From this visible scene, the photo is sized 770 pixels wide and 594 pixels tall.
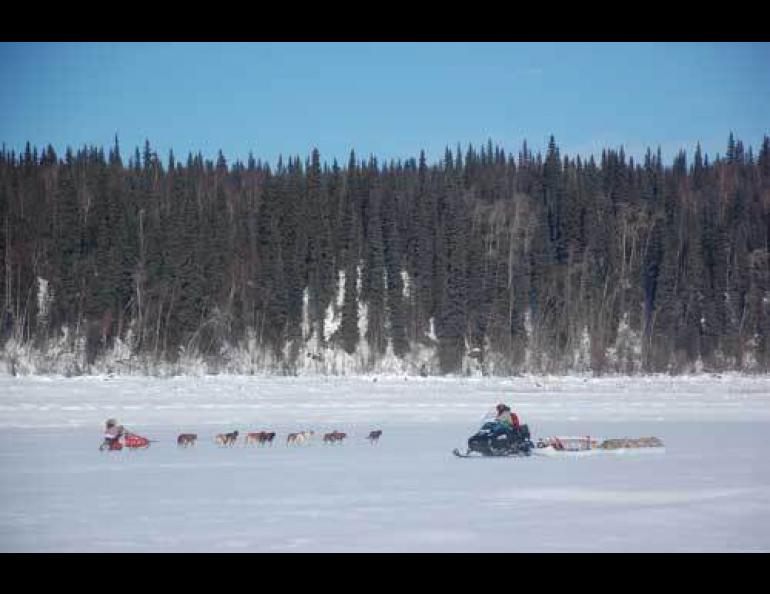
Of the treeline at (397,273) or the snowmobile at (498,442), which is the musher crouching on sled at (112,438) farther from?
the treeline at (397,273)

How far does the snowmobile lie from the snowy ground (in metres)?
0.41

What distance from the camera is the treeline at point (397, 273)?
56.5 m

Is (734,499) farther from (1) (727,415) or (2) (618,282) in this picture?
(2) (618,282)

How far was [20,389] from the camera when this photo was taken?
112 feet

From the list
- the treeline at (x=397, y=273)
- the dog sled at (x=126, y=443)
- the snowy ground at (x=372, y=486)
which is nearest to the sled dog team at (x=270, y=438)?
the snowy ground at (x=372, y=486)

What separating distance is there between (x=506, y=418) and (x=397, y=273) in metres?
44.5

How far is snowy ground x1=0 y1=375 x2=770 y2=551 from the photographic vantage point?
412 inches

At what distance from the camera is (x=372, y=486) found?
1399 centimetres

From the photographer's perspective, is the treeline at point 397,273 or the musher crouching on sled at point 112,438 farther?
the treeline at point 397,273

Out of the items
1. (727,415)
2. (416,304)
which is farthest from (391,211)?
(727,415)

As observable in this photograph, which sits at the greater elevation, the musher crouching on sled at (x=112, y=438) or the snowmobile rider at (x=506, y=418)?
the snowmobile rider at (x=506, y=418)

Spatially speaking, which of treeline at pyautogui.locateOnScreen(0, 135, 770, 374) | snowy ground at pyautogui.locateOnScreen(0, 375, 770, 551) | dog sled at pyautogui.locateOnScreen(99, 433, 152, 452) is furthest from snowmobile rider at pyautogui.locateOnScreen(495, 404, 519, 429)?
treeline at pyautogui.locateOnScreen(0, 135, 770, 374)

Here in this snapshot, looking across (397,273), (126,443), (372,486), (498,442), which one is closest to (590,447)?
(498,442)

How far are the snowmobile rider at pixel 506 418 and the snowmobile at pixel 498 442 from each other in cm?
6
